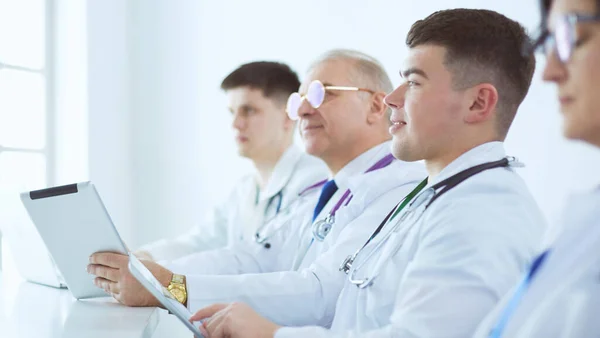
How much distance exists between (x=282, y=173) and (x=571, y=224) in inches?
105

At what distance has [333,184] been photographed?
304 cm

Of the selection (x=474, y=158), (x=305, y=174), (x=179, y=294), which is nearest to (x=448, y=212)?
(x=474, y=158)

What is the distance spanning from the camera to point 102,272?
7.09 ft

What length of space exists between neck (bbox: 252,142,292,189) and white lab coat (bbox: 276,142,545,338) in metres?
2.13

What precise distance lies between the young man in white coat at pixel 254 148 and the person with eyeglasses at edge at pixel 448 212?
1.86 m

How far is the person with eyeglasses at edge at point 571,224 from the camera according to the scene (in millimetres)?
1216

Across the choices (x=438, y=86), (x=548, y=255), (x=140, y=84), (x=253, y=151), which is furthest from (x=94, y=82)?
(x=548, y=255)

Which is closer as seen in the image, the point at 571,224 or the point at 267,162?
the point at 571,224

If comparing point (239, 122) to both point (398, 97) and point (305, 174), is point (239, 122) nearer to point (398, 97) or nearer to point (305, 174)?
point (305, 174)

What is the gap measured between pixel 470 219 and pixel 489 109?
1.27ft

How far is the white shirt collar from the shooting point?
6.18ft

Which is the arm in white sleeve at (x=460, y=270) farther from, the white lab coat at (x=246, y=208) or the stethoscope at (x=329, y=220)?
the white lab coat at (x=246, y=208)

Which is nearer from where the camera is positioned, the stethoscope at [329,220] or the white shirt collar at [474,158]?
the white shirt collar at [474,158]

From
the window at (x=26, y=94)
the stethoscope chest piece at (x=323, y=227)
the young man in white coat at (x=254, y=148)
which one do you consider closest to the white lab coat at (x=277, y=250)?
the stethoscope chest piece at (x=323, y=227)
